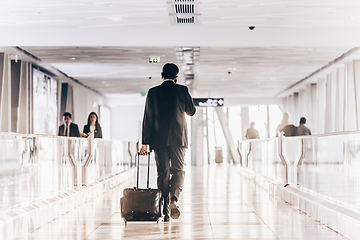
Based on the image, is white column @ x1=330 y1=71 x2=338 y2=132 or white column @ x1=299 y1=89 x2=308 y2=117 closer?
white column @ x1=330 y1=71 x2=338 y2=132

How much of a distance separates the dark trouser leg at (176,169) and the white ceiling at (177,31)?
15.1 feet

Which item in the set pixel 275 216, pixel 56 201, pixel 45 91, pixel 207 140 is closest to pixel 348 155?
pixel 275 216

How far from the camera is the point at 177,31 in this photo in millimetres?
9945

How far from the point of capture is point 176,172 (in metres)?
4.13

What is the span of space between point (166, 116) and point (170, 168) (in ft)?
1.61

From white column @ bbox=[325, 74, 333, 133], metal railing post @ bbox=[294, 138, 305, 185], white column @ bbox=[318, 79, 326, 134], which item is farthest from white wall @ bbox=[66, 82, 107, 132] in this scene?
metal railing post @ bbox=[294, 138, 305, 185]

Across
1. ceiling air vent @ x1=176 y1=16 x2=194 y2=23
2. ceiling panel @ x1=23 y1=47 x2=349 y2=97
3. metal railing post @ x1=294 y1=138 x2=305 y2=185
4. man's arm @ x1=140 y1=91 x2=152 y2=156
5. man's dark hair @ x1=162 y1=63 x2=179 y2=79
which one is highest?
ceiling air vent @ x1=176 y1=16 x2=194 y2=23

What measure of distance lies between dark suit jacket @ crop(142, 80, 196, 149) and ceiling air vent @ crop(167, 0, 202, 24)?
425 centimetres

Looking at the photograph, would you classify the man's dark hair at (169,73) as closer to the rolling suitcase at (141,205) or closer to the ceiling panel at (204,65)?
the rolling suitcase at (141,205)

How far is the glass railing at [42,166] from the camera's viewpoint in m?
3.26

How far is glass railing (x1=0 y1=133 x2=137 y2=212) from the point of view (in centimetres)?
326

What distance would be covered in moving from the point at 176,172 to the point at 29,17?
20.9 ft

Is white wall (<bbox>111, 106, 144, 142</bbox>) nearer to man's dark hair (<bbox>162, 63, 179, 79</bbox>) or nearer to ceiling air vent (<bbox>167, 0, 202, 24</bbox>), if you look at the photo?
ceiling air vent (<bbox>167, 0, 202, 24</bbox>)

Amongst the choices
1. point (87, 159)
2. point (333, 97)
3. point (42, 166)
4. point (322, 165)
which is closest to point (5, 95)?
point (87, 159)
